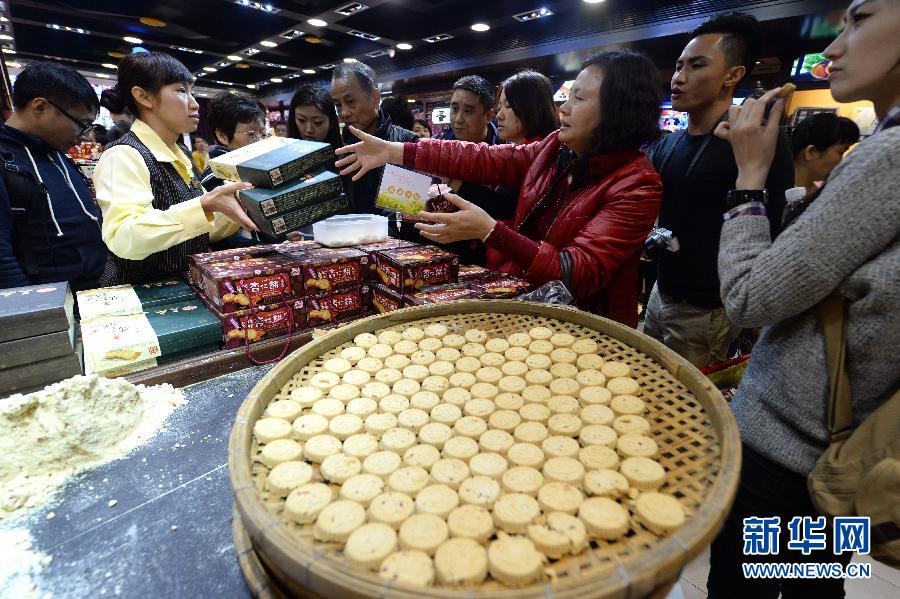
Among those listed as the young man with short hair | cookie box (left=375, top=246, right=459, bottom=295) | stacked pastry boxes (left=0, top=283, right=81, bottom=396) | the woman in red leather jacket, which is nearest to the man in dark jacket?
cookie box (left=375, top=246, right=459, bottom=295)

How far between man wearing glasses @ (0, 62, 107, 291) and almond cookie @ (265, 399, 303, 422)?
1.67 m

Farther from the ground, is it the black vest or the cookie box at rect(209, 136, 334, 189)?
the cookie box at rect(209, 136, 334, 189)

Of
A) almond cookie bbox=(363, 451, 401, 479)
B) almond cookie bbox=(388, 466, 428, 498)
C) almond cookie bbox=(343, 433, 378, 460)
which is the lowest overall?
almond cookie bbox=(343, 433, 378, 460)

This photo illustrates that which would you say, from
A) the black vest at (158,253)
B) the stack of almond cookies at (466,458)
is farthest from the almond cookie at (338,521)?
the black vest at (158,253)

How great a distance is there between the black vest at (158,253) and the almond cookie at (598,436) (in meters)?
2.07

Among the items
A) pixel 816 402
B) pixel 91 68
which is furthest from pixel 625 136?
pixel 91 68

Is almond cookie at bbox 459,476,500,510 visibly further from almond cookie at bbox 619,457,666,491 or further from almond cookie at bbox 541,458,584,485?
almond cookie at bbox 619,457,666,491

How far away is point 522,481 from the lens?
929mm

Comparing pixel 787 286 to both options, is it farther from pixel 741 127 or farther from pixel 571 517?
pixel 571 517

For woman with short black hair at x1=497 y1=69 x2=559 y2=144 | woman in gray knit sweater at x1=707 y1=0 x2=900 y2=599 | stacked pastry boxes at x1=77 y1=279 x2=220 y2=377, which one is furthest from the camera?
woman with short black hair at x1=497 y1=69 x2=559 y2=144

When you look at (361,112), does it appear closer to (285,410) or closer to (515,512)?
(285,410)

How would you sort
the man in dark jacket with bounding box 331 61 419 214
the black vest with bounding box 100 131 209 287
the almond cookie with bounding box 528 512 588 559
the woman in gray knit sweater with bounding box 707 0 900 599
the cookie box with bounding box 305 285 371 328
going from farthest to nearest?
the man in dark jacket with bounding box 331 61 419 214 → the black vest with bounding box 100 131 209 287 → the cookie box with bounding box 305 285 371 328 → the woman in gray knit sweater with bounding box 707 0 900 599 → the almond cookie with bounding box 528 512 588 559

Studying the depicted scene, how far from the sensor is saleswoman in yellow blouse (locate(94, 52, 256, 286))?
1.83 m

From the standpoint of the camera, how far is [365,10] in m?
7.89
